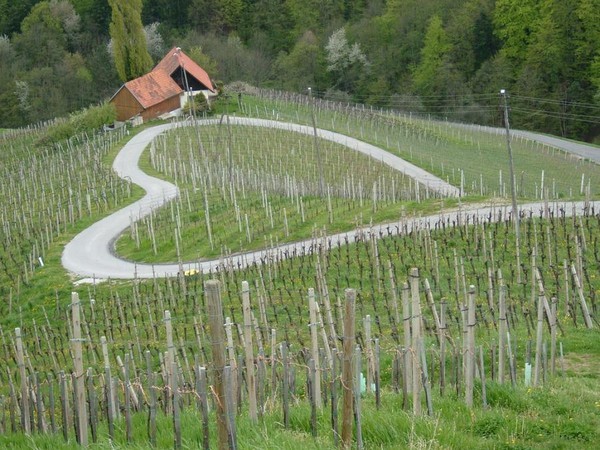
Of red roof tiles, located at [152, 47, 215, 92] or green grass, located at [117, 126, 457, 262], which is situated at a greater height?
red roof tiles, located at [152, 47, 215, 92]

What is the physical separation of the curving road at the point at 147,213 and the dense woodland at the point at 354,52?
2689 centimetres

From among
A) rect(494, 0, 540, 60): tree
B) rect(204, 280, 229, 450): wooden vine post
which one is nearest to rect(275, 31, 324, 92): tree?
rect(494, 0, 540, 60): tree

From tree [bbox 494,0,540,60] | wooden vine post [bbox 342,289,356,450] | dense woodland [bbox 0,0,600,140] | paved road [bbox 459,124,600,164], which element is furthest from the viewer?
tree [bbox 494,0,540,60]

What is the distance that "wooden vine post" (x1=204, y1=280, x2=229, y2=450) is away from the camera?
6.37 meters

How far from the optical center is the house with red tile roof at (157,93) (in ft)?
183

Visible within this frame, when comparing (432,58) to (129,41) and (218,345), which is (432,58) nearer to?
(129,41)

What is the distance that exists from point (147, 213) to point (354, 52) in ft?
168

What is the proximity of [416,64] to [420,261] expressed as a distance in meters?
58.3

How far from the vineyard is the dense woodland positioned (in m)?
13.7

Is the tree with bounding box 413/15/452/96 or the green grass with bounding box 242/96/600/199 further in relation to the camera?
the tree with bounding box 413/15/452/96

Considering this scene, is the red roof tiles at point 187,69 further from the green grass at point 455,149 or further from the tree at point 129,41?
the green grass at point 455,149

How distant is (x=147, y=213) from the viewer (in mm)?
32375

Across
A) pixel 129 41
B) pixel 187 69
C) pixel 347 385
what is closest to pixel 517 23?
pixel 187 69

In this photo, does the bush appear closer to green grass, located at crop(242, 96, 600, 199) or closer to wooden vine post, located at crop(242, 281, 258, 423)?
green grass, located at crop(242, 96, 600, 199)
